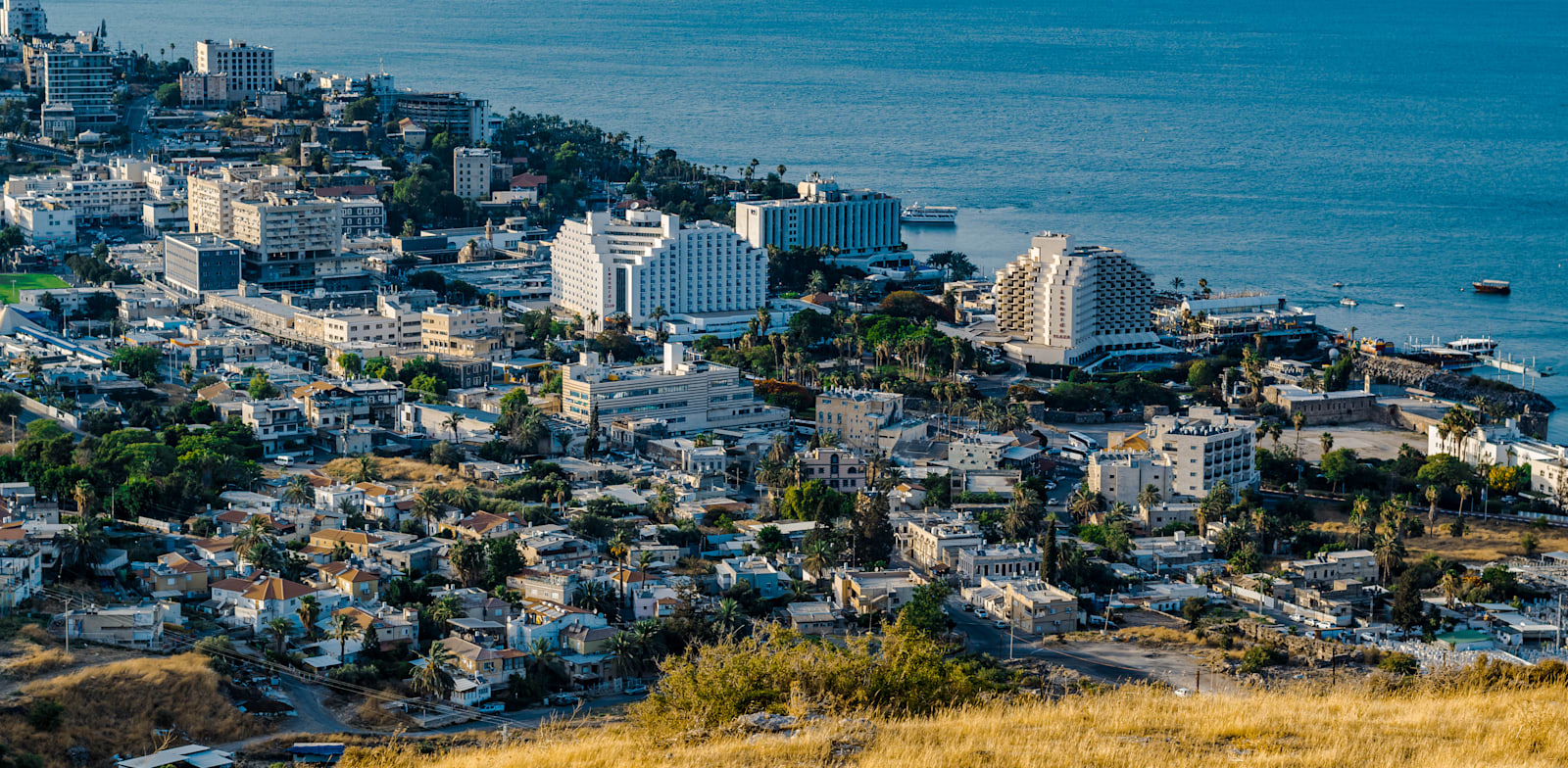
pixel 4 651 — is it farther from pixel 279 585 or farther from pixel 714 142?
pixel 714 142

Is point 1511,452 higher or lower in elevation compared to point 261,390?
lower

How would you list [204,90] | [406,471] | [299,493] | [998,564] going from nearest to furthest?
[998,564] → [299,493] → [406,471] → [204,90]

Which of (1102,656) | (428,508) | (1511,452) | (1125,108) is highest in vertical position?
(1125,108)

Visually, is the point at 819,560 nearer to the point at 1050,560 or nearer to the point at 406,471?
the point at 1050,560

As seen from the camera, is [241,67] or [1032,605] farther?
[241,67]

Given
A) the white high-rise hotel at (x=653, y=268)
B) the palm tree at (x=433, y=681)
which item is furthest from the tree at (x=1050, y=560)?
the white high-rise hotel at (x=653, y=268)

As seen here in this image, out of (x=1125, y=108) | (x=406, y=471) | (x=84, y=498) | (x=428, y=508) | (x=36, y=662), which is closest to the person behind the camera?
(x=36, y=662)

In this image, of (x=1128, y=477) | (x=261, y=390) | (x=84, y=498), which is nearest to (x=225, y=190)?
(x=261, y=390)

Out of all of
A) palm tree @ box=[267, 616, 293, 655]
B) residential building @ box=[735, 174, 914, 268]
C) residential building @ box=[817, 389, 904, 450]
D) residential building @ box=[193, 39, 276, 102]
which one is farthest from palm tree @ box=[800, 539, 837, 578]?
residential building @ box=[193, 39, 276, 102]
